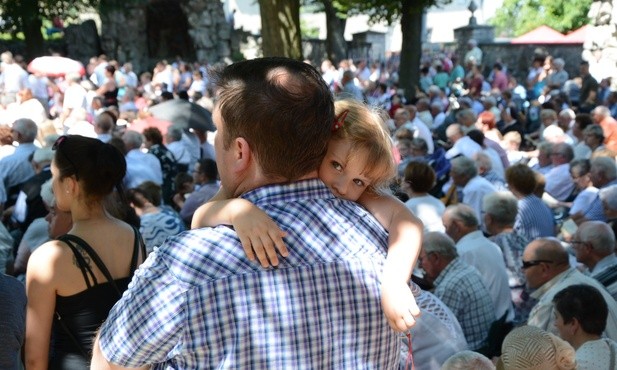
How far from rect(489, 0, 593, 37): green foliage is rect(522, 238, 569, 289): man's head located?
37.4m

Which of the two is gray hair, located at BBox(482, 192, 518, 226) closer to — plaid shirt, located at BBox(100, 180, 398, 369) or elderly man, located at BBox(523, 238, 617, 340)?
elderly man, located at BBox(523, 238, 617, 340)

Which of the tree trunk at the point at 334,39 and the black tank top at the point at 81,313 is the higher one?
the black tank top at the point at 81,313

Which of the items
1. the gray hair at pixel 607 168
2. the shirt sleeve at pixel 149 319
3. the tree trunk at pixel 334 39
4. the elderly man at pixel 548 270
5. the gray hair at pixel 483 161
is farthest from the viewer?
the tree trunk at pixel 334 39

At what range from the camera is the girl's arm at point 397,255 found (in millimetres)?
1837

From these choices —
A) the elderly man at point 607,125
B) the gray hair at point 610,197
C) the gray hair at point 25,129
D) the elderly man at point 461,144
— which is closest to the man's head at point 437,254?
the gray hair at point 610,197

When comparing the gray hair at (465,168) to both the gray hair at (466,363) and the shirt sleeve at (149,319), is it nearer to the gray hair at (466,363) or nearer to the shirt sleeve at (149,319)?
the gray hair at (466,363)

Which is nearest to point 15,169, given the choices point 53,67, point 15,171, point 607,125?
point 15,171

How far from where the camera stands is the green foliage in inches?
1833

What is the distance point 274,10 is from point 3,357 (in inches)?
264

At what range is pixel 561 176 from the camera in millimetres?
9578

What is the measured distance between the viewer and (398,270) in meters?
1.89

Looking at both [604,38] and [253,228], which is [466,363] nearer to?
[253,228]

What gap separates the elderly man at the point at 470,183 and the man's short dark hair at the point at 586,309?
149 inches

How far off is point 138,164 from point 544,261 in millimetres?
4470
